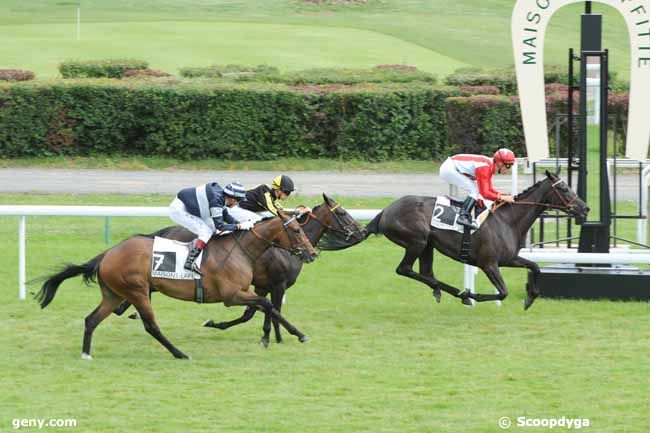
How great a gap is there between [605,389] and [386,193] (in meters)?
9.18

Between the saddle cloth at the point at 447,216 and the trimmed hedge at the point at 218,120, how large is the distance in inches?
349

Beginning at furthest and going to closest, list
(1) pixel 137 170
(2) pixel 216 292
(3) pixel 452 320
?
(1) pixel 137 170, (3) pixel 452 320, (2) pixel 216 292

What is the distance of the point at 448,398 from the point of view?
7.78 metres

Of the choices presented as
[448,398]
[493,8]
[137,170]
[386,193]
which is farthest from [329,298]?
[493,8]

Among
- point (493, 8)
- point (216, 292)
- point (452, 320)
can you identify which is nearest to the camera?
point (216, 292)

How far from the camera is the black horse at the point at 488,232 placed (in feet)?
33.7

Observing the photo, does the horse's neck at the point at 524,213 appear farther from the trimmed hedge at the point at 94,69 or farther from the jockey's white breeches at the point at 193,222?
the trimmed hedge at the point at 94,69

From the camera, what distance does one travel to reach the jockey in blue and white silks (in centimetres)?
905

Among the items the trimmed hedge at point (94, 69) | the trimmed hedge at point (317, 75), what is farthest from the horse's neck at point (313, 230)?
the trimmed hedge at point (94, 69)

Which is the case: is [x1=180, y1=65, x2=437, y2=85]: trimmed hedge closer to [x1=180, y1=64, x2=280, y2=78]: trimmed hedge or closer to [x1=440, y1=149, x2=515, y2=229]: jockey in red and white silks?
[x1=180, y1=64, x2=280, y2=78]: trimmed hedge

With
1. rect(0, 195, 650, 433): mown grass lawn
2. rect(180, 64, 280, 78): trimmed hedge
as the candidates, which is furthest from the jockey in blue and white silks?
rect(180, 64, 280, 78): trimmed hedge

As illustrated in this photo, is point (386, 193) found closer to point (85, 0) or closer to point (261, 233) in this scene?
point (261, 233)

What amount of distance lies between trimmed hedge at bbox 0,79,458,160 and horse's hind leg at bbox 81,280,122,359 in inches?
400

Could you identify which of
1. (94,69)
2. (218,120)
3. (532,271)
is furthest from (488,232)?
(94,69)
